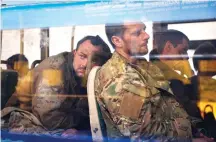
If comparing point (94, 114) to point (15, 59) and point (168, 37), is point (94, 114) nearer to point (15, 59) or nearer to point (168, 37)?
point (168, 37)

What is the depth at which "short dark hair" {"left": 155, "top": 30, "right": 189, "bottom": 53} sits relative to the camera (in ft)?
9.29

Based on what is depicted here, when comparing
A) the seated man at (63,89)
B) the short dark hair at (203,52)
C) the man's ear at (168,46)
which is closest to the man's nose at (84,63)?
the seated man at (63,89)

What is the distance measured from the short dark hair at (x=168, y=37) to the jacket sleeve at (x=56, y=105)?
0.80m

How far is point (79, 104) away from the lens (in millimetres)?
3080

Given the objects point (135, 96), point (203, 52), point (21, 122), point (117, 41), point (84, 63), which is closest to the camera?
point (203, 52)

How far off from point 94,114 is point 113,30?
0.72 metres

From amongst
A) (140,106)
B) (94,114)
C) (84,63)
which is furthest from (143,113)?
(84,63)

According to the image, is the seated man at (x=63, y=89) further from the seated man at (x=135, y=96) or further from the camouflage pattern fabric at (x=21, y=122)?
the seated man at (x=135, y=96)

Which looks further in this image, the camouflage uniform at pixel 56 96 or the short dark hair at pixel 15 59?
the short dark hair at pixel 15 59

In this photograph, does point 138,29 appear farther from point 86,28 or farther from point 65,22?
point 65,22

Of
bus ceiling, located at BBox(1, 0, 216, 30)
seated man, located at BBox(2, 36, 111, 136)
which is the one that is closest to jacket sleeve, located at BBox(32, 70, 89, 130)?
seated man, located at BBox(2, 36, 111, 136)

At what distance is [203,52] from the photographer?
2.77 metres

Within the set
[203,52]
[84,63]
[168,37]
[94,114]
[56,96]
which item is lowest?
[94,114]

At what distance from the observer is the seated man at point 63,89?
308cm
